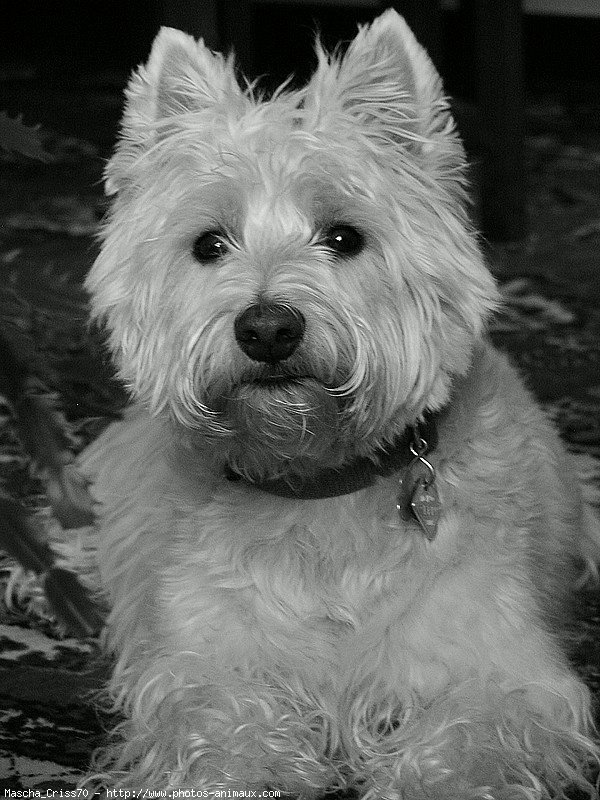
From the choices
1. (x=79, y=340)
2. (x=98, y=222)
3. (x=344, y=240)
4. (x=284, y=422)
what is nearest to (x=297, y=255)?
(x=344, y=240)

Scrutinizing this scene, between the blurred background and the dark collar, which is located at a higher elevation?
the dark collar

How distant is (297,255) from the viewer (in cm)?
163

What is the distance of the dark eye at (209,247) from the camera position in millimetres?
1688

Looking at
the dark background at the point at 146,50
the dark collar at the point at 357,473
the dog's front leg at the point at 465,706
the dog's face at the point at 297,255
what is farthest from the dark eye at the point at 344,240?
the dark background at the point at 146,50

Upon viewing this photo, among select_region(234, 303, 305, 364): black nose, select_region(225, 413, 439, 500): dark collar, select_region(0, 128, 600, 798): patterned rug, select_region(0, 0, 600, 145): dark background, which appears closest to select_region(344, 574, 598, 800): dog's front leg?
select_region(225, 413, 439, 500): dark collar

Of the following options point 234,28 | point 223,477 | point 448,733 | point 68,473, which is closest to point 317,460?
point 223,477

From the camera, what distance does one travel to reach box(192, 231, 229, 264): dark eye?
1688 millimetres

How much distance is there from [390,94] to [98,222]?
5.45 ft

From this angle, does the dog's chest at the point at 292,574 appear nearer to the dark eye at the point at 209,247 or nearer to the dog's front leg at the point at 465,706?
the dog's front leg at the point at 465,706

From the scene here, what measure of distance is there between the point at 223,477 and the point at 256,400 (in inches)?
10.7

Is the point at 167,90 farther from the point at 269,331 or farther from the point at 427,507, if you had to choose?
the point at 427,507

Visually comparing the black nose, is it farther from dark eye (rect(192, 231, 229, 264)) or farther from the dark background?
the dark background

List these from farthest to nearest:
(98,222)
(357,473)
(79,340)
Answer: (98,222), (79,340), (357,473)

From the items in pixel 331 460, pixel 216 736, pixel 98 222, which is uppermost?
pixel 331 460
